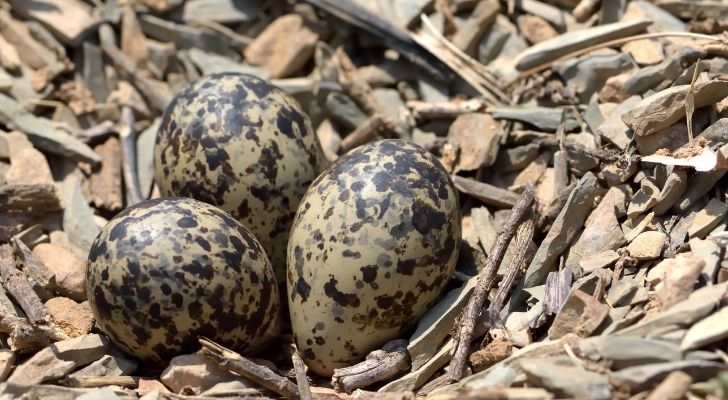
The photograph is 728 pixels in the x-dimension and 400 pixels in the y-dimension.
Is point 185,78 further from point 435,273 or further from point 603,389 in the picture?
point 603,389

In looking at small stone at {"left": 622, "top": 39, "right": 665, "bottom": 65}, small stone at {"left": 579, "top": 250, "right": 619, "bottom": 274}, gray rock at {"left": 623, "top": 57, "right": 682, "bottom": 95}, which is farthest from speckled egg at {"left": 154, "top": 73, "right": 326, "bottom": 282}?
small stone at {"left": 622, "top": 39, "right": 665, "bottom": 65}

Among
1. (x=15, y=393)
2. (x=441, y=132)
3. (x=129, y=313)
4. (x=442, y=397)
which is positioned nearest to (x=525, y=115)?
(x=441, y=132)

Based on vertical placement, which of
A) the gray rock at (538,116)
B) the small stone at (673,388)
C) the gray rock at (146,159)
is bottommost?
the gray rock at (146,159)

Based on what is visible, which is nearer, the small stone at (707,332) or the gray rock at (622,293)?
the small stone at (707,332)

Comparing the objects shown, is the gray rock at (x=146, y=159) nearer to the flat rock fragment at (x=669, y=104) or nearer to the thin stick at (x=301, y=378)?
the thin stick at (x=301, y=378)

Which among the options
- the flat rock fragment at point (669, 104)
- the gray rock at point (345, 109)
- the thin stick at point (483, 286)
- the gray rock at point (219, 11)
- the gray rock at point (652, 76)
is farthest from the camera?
the gray rock at point (219, 11)

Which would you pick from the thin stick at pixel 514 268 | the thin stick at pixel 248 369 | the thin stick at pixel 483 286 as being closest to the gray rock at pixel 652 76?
the thin stick at pixel 483 286

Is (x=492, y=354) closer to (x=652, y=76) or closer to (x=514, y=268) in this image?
(x=514, y=268)
